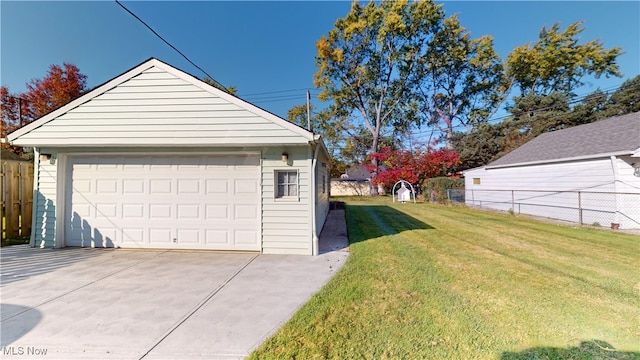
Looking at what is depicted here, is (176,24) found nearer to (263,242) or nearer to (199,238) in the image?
(199,238)

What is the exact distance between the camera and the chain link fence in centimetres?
786

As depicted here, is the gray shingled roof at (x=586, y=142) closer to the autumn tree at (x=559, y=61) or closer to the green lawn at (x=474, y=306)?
the green lawn at (x=474, y=306)

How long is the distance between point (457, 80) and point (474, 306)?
100 feet

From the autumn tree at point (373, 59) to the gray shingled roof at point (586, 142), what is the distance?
1272 cm

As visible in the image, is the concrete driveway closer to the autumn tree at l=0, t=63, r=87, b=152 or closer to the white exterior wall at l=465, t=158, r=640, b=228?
the white exterior wall at l=465, t=158, r=640, b=228

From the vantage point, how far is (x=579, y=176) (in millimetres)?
9406

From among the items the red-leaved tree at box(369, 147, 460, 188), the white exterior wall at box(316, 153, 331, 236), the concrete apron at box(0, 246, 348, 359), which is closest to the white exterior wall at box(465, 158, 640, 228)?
the red-leaved tree at box(369, 147, 460, 188)

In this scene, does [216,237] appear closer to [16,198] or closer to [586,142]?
[16,198]

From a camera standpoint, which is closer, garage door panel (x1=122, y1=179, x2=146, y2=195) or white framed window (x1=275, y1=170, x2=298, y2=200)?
white framed window (x1=275, y1=170, x2=298, y2=200)

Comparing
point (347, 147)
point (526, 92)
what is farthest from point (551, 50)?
point (347, 147)

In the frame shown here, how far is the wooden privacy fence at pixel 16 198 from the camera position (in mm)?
6070

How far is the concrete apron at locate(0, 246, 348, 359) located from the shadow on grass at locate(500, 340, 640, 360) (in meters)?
2.29

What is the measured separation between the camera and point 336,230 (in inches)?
317

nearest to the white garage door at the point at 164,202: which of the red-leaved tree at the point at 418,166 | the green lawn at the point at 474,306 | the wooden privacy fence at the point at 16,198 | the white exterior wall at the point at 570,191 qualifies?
the wooden privacy fence at the point at 16,198
